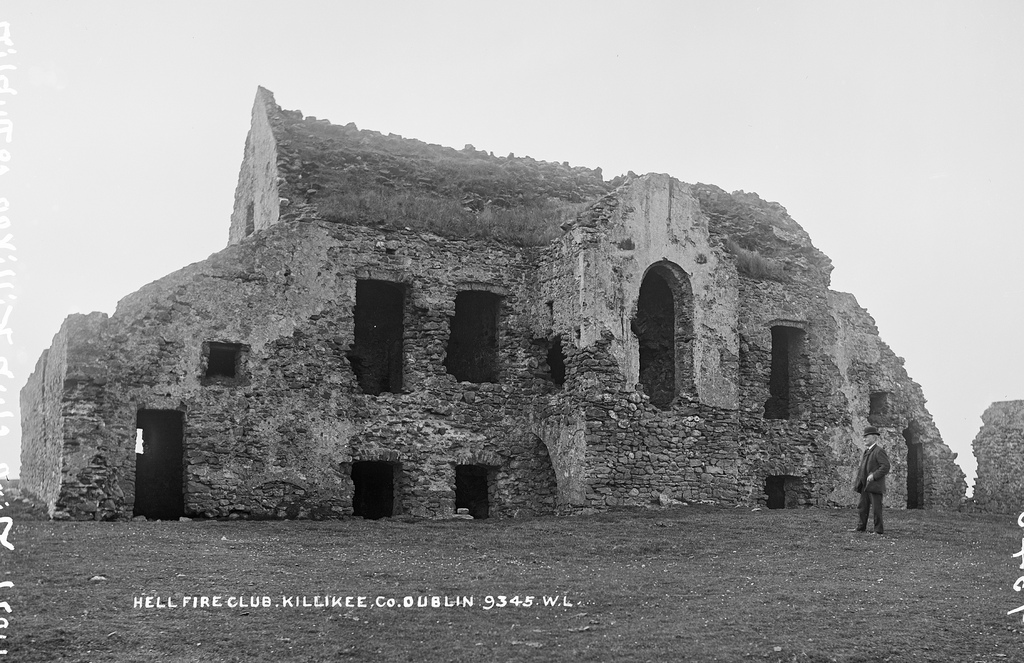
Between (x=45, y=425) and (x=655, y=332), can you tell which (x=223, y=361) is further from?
(x=655, y=332)

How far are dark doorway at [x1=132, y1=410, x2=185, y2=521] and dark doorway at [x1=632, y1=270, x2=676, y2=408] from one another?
27.1ft

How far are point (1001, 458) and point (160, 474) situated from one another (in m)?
17.7

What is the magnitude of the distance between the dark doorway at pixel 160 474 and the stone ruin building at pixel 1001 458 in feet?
54.0

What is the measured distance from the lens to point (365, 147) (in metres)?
23.0

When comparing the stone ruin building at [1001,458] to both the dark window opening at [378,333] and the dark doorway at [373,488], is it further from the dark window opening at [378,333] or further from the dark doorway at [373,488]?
the dark window opening at [378,333]

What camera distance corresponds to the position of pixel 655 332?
2239 cm

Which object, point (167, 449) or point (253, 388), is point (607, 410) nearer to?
point (253, 388)

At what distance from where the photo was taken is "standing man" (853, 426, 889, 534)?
56.0 feet

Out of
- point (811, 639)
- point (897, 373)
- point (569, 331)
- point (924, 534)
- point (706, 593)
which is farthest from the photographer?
point (897, 373)

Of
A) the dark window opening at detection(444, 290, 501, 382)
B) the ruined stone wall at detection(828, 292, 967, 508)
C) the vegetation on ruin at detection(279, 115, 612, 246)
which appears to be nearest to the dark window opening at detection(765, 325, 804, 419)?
the ruined stone wall at detection(828, 292, 967, 508)

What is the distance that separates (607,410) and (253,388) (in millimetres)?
5715

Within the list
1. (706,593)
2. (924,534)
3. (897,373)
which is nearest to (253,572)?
(706,593)

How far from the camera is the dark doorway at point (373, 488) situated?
2170 cm

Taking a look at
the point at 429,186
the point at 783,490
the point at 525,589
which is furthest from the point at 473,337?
the point at 525,589
